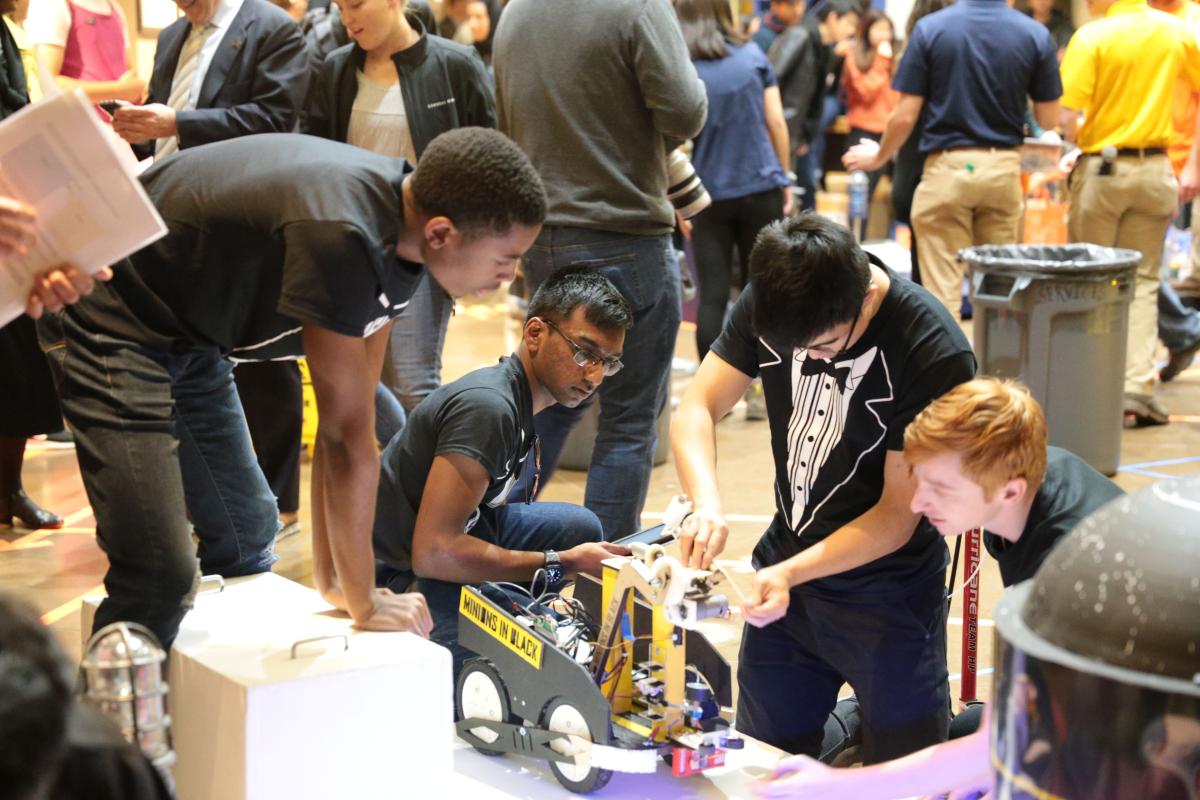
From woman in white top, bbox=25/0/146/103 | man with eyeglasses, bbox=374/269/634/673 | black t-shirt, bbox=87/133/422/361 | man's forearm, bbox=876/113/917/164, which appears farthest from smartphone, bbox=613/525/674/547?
man's forearm, bbox=876/113/917/164

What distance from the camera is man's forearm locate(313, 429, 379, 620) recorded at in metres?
2.33

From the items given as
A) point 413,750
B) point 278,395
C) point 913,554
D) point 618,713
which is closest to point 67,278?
point 413,750

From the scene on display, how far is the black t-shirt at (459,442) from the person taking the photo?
9.64ft

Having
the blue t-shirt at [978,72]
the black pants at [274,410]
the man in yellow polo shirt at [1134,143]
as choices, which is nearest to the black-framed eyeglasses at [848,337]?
the black pants at [274,410]

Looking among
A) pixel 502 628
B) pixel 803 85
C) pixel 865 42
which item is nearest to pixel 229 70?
Answer: pixel 502 628

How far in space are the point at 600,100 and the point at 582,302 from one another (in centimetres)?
99

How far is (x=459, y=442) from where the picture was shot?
115 inches

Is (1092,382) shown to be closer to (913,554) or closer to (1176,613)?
(913,554)

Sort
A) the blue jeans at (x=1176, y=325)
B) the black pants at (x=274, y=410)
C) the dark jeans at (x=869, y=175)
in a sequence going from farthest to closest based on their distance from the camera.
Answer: the dark jeans at (x=869, y=175) → the blue jeans at (x=1176, y=325) → the black pants at (x=274, y=410)

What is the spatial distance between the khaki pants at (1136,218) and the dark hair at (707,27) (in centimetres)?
181

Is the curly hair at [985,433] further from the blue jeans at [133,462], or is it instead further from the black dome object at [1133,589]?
the blue jeans at [133,462]

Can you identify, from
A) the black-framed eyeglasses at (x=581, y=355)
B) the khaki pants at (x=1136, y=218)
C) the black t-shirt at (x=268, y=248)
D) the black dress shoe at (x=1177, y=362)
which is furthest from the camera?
the black dress shoe at (x=1177, y=362)

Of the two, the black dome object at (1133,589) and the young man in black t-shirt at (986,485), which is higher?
the black dome object at (1133,589)

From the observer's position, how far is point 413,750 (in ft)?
7.73
